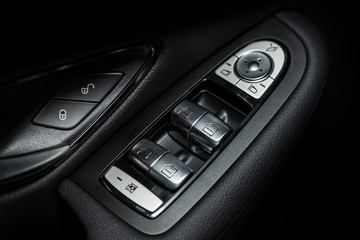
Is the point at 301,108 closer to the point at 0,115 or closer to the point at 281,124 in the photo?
the point at 281,124

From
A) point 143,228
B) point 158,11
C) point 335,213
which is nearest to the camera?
point 143,228

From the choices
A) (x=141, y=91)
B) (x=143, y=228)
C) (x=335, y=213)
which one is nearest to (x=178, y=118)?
(x=141, y=91)

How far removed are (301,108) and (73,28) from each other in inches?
14.9

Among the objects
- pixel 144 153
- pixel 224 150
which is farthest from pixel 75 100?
pixel 224 150

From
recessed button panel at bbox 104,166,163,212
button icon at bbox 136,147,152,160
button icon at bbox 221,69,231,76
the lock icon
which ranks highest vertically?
button icon at bbox 221,69,231,76

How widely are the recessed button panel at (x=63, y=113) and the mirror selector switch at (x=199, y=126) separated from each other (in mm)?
136

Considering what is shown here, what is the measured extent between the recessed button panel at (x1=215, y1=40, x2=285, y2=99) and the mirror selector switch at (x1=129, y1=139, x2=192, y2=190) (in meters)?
0.17

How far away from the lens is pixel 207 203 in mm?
634

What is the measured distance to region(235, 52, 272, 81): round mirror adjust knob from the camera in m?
0.75

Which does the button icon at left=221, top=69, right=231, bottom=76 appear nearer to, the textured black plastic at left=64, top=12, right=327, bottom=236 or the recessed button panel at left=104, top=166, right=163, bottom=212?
the textured black plastic at left=64, top=12, right=327, bottom=236

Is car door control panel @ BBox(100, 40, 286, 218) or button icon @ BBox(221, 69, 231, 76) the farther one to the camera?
button icon @ BBox(221, 69, 231, 76)

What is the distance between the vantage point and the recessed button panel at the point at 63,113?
0.70 m

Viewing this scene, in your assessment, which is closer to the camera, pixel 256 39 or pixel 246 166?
pixel 246 166

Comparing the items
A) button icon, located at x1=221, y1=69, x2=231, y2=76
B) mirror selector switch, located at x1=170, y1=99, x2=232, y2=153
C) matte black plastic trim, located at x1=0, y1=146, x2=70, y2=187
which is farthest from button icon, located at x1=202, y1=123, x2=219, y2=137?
matte black plastic trim, located at x1=0, y1=146, x2=70, y2=187
